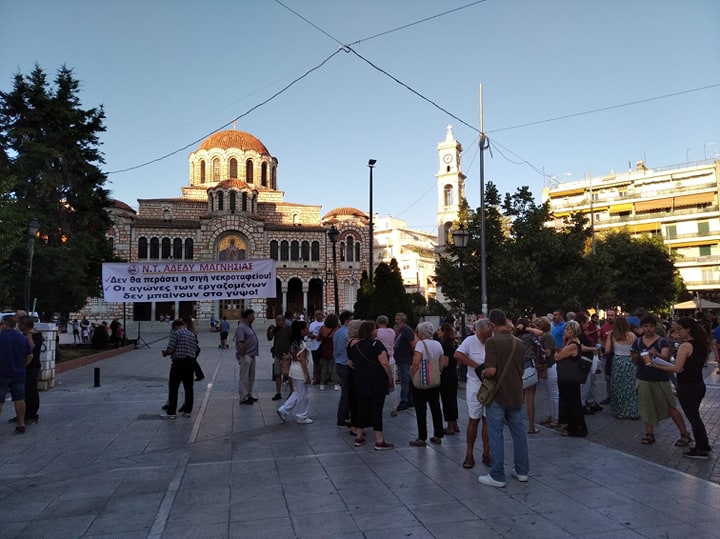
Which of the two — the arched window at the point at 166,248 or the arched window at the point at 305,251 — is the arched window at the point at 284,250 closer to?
the arched window at the point at 305,251

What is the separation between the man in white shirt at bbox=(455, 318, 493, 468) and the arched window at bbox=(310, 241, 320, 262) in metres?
47.2

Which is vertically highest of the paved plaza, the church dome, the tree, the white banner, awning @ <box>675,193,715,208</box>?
the church dome

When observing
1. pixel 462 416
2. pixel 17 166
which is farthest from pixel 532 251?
pixel 17 166

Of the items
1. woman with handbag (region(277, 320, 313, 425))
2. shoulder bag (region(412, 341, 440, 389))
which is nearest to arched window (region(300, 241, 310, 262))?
woman with handbag (region(277, 320, 313, 425))

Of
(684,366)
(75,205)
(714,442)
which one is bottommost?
(714,442)

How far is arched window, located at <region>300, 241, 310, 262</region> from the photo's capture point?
173 feet

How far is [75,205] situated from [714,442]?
22790 millimetres

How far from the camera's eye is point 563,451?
6250 millimetres

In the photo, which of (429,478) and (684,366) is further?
(684,366)

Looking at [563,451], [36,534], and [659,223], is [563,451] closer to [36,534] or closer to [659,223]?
[36,534]

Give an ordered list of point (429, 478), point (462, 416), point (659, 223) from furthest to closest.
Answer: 1. point (659, 223)
2. point (462, 416)
3. point (429, 478)

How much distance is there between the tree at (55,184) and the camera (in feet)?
A: 64.8

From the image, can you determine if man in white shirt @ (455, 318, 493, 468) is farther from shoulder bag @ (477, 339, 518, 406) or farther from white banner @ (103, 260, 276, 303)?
white banner @ (103, 260, 276, 303)

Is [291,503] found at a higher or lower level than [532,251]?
lower
